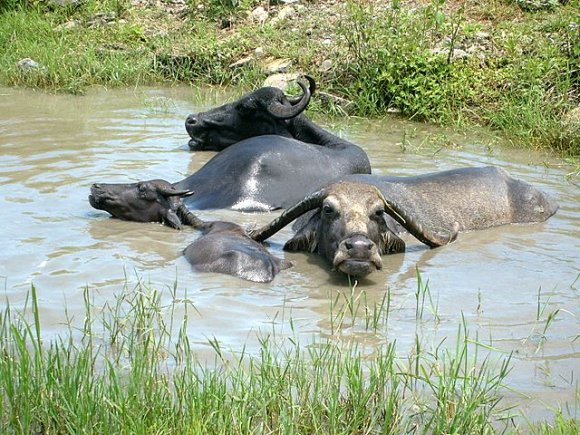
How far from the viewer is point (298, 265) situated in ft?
19.9

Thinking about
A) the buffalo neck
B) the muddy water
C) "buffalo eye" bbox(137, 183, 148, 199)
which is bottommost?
the muddy water

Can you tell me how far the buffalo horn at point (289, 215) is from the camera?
20.2 feet

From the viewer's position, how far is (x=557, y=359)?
4.46 m

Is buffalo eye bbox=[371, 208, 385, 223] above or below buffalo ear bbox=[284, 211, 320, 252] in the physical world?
above

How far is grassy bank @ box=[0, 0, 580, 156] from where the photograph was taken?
1030 centimetres

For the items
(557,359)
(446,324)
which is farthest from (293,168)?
(557,359)

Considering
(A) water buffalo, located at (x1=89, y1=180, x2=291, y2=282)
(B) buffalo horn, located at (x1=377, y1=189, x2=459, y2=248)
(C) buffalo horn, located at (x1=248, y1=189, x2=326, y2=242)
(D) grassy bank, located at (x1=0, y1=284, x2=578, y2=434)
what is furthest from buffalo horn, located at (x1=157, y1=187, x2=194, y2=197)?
(D) grassy bank, located at (x1=0, y1=284, x2=578, y2=434)

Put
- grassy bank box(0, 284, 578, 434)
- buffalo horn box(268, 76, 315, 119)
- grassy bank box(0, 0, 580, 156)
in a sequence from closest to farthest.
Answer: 1. grassy bank box(0, 284, 578, 434)
2. buffalo horn box(268, 76, 315, 119)
3. grassy bank box(0, 0, 580, 156)

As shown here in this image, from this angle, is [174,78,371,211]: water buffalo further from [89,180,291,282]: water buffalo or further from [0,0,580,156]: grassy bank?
[0,0,580,156]: grassy bank

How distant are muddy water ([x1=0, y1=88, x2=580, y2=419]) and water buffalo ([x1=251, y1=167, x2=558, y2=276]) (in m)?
0.12

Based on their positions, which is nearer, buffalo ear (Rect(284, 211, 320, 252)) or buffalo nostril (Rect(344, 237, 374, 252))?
buffalo nostril (Rect(344, 237, 374, 252))

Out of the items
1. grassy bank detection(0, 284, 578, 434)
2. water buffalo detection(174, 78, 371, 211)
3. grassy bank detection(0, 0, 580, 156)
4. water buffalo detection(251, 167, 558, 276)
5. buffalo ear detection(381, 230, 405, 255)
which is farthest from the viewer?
grassy bank detection(0, 0, 580, 156)

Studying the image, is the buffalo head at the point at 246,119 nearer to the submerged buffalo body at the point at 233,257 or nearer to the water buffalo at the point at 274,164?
the water buffalo at the point at 274,164

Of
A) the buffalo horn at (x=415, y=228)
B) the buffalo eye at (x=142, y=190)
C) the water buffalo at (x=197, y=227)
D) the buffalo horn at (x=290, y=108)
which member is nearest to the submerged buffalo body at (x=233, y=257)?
the water buffalo at (x=197, y=227)
